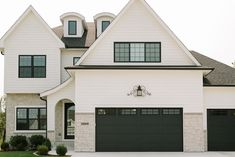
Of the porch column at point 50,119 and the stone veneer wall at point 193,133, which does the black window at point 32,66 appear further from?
the stone veneer wall at point 193,133

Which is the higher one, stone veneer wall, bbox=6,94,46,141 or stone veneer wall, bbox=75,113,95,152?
stone veneer wall, bbox=6,94,46,141

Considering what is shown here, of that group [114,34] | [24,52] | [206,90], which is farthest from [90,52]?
[206,90]

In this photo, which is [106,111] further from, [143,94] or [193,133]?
[193,133]

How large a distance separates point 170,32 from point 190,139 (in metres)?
6.76

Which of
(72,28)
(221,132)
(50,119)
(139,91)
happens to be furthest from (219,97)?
(72,28)

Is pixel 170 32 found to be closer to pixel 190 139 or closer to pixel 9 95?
pixel 190 139

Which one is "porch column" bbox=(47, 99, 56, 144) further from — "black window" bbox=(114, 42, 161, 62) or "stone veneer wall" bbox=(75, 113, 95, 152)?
"black window" bbox=(114, 42, 161, 62)

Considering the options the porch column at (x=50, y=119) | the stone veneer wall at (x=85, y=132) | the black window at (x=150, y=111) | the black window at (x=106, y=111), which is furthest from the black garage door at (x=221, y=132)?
the porch column at (x=50, y=119)

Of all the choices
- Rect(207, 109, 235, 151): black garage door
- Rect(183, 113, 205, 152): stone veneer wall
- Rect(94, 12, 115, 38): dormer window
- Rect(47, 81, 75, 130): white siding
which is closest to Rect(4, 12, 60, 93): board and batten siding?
Rect(47, 81, 75, 130): white siding

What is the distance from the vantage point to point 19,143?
29250 millimetres

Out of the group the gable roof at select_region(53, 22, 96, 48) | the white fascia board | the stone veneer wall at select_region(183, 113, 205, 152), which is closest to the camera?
the stone veneer wall at select_region(183, 113, 205, 152)

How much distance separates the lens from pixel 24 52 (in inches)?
1231

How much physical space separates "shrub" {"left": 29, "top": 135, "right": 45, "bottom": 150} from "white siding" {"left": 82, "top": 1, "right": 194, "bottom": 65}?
19.5 ft

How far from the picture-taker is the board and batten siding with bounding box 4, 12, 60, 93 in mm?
31250
